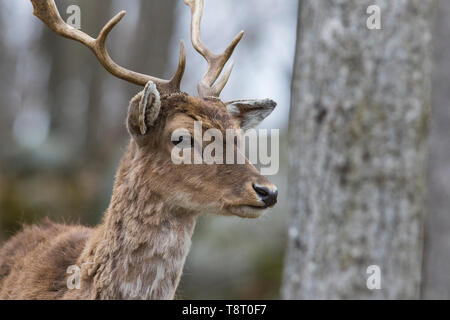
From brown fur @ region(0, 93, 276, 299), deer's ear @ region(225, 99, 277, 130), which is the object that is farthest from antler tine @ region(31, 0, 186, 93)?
deer's ear @ region(225, 99, 277, 130)

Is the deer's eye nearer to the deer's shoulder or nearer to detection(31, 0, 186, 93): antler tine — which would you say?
detection(31, 0, 186, 93): antler tine

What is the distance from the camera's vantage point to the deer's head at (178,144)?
3.89 m

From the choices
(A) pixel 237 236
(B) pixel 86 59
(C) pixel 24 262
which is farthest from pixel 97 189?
(C) pixel 24 262

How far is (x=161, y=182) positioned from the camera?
4020mm

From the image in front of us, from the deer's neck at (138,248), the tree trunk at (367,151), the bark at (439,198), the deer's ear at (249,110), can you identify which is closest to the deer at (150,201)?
the deer's neck at (138,248)

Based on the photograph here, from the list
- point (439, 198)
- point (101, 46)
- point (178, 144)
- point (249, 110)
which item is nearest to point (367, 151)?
point (249, 110)

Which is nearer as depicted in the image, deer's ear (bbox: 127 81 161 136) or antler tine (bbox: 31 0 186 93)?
deer's ear (bbox: 127 81 161 136)

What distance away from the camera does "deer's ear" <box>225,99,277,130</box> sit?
4551mm

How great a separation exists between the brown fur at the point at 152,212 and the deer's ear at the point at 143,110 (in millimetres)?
10

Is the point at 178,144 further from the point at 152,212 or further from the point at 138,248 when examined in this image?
the point at 138,248

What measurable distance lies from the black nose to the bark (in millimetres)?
5022

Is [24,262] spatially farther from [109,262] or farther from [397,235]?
[397,235]

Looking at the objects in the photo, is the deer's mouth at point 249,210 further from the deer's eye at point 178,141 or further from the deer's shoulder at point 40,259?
the deer's shoulder at point 40,259

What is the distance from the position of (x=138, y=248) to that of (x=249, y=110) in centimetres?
152
